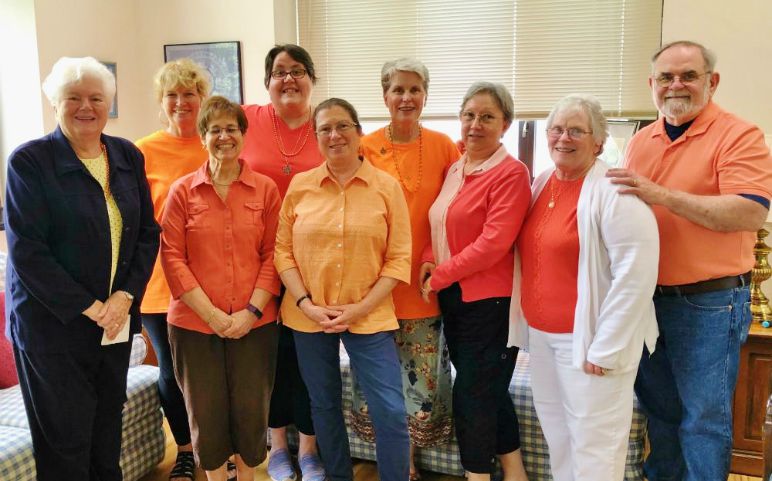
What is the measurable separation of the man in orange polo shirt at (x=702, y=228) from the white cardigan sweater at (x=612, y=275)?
80 millimetres

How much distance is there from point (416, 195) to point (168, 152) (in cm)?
97

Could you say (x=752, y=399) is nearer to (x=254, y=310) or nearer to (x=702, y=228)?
(x=702, y=228)

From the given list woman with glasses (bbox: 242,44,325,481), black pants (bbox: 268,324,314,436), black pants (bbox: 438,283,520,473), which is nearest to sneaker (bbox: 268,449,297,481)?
woman with glasses (bbox: 242,44,325,481)

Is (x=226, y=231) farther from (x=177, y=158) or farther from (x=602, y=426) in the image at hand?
(x=602, y=426)

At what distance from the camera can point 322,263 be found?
195 cm

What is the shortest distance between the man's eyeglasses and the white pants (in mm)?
899

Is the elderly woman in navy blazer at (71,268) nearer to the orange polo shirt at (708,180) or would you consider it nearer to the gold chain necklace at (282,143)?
the gold chain necklace at (282,143)

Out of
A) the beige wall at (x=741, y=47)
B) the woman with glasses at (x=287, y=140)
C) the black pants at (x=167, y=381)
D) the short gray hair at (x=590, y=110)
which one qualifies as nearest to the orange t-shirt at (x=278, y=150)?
the woman with glasses at (x=287, y=140)

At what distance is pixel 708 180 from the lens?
5.80 ft

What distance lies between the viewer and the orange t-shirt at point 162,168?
2206 millimetres

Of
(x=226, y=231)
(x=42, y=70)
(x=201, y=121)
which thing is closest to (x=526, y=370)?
(x=226, y=231)

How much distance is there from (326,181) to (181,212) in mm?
496

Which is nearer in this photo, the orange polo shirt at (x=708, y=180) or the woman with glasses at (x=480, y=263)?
the orange polo shirt at (x=708, y=180)

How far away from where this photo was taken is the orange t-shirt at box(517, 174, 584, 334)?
1780 millimetres
